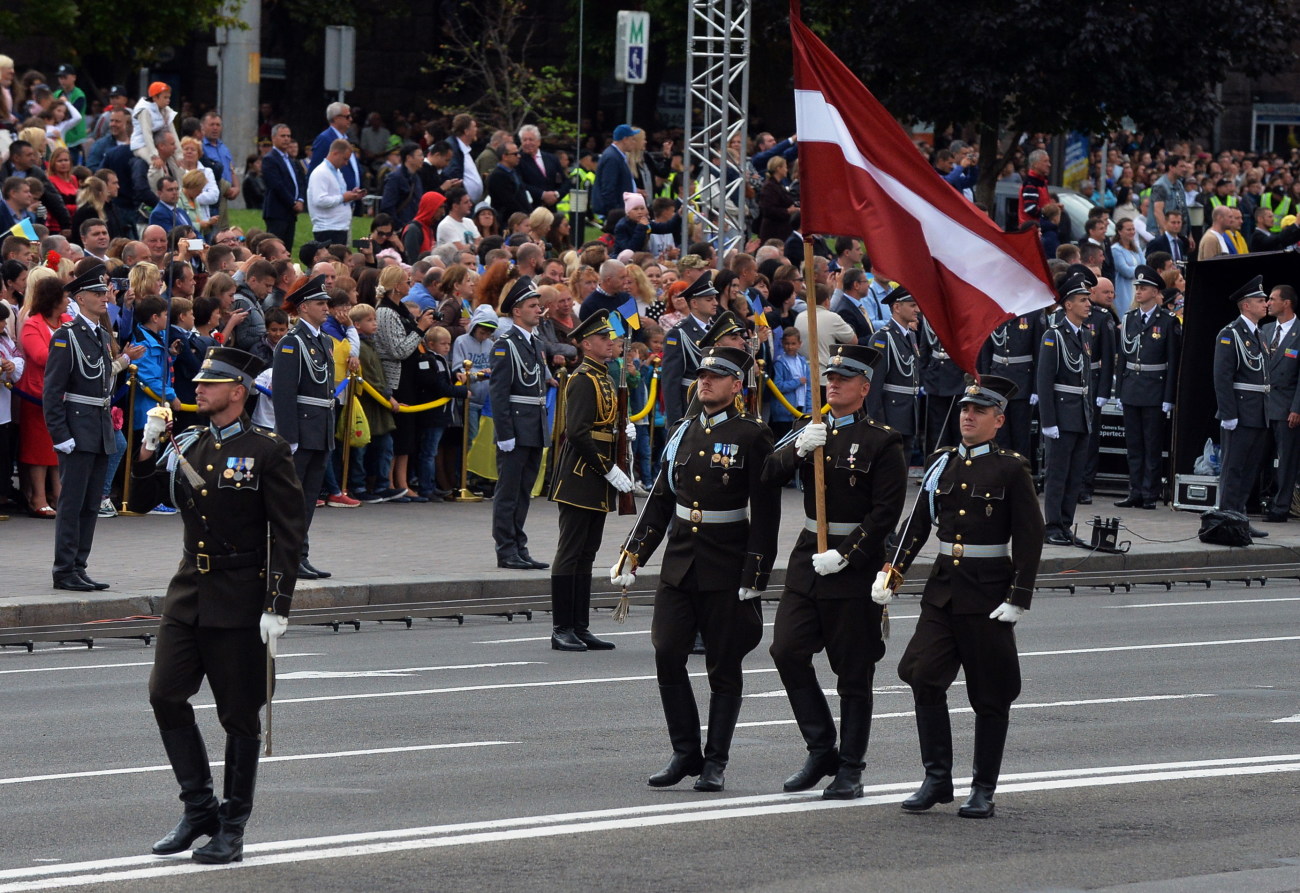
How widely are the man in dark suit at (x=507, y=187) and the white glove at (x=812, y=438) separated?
16.2 meters

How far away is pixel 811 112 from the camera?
33.7 feet

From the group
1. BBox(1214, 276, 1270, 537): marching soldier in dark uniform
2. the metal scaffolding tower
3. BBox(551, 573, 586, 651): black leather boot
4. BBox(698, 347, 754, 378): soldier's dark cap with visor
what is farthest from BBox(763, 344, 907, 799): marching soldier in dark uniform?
the metal scaffolding tower

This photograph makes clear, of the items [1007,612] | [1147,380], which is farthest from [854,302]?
[1007,612]

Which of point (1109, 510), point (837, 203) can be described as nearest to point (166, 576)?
point (837, 203)

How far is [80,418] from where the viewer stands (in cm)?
1520

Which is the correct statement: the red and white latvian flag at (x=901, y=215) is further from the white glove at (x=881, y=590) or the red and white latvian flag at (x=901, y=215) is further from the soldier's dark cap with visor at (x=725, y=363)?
the white glove at (x=881, y=590)

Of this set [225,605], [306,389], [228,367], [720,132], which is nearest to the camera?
[225,605]

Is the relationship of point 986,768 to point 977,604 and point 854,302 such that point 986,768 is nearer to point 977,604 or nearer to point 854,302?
point 977,604

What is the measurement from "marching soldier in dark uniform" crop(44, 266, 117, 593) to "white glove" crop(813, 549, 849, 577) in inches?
288

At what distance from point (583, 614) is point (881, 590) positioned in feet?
16.7

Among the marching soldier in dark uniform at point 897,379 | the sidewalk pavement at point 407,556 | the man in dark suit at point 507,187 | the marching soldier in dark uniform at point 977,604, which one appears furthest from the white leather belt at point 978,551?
the man in dark suit at point 507,187

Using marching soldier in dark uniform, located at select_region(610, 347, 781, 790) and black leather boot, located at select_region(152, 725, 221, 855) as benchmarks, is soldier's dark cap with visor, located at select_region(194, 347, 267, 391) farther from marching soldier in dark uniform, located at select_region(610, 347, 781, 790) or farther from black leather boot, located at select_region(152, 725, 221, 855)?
marching soldier in dark uniform, located at select_region(610, 347, 781, 790)

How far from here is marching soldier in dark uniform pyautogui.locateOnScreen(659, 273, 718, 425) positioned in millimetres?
16188

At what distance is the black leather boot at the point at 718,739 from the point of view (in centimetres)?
956
